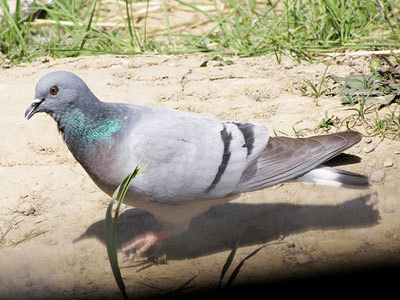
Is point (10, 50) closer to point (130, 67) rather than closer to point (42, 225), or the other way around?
point (130, 67)

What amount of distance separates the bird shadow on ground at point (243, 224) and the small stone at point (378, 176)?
7.2 inches

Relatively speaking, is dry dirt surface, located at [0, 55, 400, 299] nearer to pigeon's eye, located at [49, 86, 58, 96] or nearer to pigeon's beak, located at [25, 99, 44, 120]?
pigeon's beak, located at [25, 99, 44, 120]

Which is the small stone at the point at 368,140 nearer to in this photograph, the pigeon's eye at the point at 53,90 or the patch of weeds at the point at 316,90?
→ the patch of weeds at the point at 316,90

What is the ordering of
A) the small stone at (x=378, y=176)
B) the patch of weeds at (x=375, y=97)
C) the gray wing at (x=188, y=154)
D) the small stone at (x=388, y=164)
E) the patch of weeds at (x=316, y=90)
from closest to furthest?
the gray wing at (x=188, y=154), the small stone at (x=378, y=176), the small stone at (x=388, y=164), the patch of weeds at (x=375, y=97), the patch of weeds at (x=316, y=90)

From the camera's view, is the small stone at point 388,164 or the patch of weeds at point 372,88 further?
the patch of weeds at point 372,88

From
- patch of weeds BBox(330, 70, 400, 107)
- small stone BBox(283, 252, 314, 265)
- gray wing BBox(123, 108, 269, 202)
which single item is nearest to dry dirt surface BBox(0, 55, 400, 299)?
small stone BBox(283, 252, 314, 265)

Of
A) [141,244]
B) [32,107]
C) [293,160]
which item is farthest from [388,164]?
[32,107]

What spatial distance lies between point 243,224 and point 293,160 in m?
0.54

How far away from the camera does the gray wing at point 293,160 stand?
3.57 metres

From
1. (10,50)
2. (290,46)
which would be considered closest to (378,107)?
(290,46)

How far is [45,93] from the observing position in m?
3.41

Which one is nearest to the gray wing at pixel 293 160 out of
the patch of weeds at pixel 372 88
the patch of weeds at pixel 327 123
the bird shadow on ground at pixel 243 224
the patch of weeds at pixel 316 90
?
the bird shadow on ground at pixel 243 224

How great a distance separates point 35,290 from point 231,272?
0.97 meters

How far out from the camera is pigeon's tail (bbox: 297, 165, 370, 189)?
141 inches
